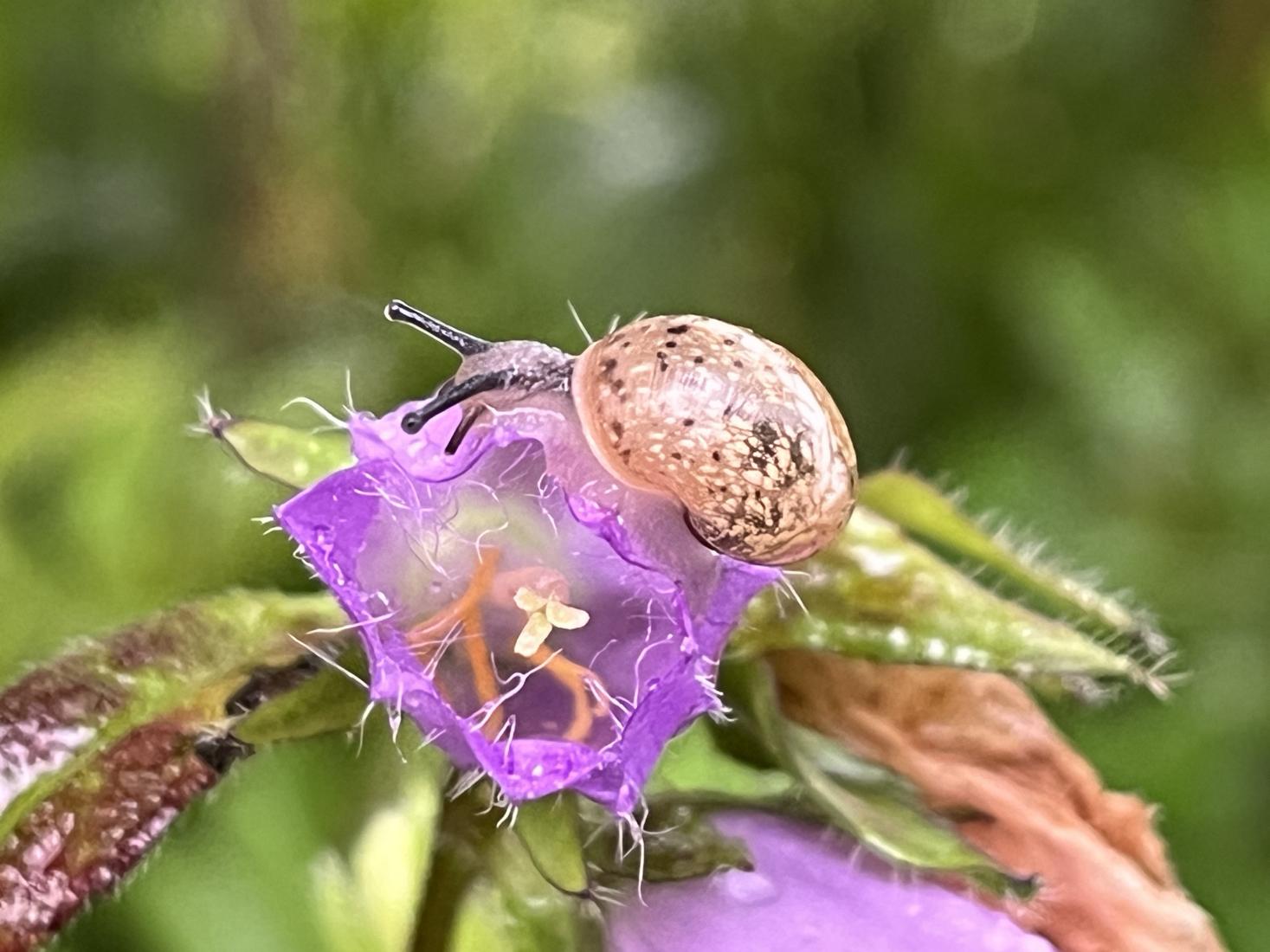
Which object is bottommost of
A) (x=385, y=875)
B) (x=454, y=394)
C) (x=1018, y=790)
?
(x=385, y=875)

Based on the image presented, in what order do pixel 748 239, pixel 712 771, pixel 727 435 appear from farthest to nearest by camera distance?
1. pixel 748 239
2. pixel 712 771
3. pixel 727 435

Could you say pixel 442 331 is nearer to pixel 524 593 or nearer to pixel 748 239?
Result: pixel 524 593

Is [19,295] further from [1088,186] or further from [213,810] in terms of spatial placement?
[1088,186]

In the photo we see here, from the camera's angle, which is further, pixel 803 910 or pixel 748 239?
pixel 748 239

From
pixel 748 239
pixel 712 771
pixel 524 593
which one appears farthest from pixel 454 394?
pixel 748 239

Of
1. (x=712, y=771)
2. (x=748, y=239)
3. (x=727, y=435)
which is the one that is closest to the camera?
(x=727, y=435)

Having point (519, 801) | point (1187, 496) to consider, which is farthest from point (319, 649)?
point (1187, 496)

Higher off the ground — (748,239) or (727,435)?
(727,435)
